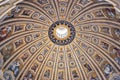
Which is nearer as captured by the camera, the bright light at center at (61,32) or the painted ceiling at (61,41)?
the painted ceiling at (61,41)

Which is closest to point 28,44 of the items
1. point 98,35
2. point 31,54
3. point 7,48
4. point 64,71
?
point 31,54

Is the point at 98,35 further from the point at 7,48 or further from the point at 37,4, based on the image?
the point at 7,48

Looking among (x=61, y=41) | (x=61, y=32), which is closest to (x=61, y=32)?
(x=61, y=32)

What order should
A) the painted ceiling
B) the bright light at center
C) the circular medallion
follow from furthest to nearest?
the bright light at center → the circular medallion → the painted ceiling

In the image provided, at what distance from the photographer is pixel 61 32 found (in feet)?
77.4

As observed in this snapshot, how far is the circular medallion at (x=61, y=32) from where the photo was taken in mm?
22578

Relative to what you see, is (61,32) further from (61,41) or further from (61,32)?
(61,41)

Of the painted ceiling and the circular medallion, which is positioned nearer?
the painted ceiling

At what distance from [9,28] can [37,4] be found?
104 inches

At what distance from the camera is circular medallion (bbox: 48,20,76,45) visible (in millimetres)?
22578

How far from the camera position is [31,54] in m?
22.1

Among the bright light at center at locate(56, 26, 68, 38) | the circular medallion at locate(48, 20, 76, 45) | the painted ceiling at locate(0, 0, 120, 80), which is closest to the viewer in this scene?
the painted ceiling at locate(0, 0, 120, 80)

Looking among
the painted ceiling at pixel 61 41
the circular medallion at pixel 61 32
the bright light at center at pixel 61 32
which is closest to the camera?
the painted ceiling at pixel 61 41

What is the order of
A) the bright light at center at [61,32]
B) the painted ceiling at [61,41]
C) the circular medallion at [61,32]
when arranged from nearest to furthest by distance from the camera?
the painted ceiling at [61,41] < the circular medallion at [61,32] < the bright light at center at [61,32]
